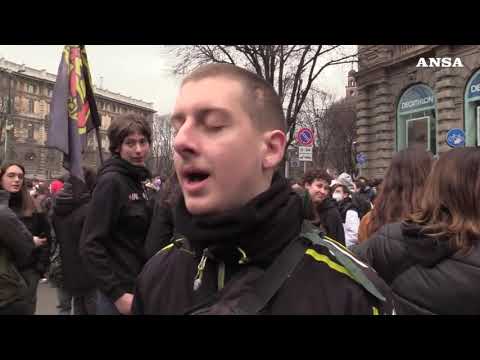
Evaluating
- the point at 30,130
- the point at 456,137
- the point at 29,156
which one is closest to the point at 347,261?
the point at 456,137

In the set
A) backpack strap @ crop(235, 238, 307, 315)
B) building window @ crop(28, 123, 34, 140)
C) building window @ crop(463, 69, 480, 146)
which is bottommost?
backpack strap @ crop(235, 238, 307, 315)

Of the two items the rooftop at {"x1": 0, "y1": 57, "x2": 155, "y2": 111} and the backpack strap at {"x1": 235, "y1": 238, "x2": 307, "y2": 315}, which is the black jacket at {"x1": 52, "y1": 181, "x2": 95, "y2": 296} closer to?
the backpack strap at {"x1": 235, "y1": 238, "x2": 307, "y2": 315}

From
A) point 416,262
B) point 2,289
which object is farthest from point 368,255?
point 2,289

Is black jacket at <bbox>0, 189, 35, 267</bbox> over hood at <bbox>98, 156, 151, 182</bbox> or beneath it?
beneath

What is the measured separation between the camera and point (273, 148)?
144 cm

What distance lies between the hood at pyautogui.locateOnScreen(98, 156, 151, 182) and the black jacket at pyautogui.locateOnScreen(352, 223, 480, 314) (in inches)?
72.6

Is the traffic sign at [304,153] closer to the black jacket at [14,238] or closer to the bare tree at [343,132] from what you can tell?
the black jacket at [14,238]

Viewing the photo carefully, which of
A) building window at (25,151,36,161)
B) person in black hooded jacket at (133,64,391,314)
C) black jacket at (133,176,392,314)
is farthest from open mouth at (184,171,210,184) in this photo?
building window at (25,151,36,161)

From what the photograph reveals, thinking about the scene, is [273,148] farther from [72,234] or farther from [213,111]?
[72,234]

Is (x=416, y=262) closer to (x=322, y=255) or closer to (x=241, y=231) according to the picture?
(x=322, y=255)

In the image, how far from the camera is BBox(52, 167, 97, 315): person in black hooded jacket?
4426 mm

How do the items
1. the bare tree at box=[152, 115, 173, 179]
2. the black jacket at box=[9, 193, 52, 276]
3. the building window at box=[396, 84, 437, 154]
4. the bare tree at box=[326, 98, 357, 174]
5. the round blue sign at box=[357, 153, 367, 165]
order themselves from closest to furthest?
the black jacket at box=[9, 193, 52, 276] < the building window at box=[396, 84, 437, 154] < the round blue sign at box=[357, 153, 367, 165] < the bare tree at box=[326, 98, 357, 174] < the bare tree at box=[152, 115, 173, 179]

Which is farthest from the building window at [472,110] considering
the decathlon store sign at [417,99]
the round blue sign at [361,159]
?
the round blue sign at [361,159]

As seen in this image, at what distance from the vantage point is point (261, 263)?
1333 millimetres
